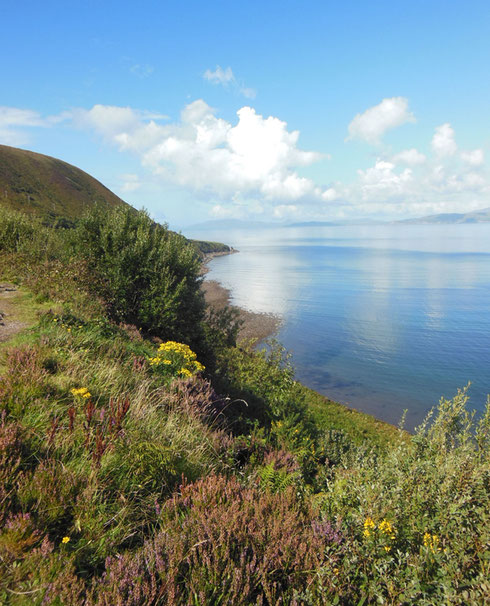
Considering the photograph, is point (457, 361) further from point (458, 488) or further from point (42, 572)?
point (42, 572)

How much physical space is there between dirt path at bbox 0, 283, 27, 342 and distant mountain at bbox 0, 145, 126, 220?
103390 millimetres

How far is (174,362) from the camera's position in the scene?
8.94 meters

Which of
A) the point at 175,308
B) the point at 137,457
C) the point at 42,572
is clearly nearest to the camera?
the point at 42,572

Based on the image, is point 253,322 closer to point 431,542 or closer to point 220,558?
point 431,542

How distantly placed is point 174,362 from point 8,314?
6.04m

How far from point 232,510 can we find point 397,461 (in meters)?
2.88

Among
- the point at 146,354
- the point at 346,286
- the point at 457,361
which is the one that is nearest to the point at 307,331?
the point at 457,361

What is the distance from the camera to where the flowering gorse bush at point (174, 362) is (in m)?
8.57

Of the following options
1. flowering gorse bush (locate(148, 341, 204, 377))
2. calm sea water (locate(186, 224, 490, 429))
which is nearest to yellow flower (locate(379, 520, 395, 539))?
flowering gorse bush (locate(148, 341, 204, 377))

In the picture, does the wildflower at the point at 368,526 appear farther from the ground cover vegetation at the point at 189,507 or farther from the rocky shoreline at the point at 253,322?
the rocky shoreline at the point at 253,322

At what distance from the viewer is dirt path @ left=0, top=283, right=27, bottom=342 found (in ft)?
29.8

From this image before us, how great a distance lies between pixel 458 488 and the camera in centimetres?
440

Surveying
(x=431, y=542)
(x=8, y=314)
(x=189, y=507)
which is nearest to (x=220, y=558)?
(x=189, y=507)

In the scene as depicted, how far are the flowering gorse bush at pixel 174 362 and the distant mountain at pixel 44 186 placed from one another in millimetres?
110938
